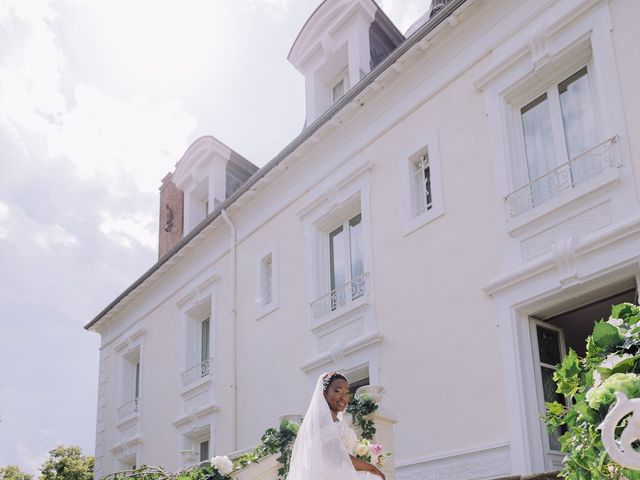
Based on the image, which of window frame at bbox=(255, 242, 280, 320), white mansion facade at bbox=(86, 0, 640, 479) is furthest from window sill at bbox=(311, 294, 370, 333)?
window frame at bbox=(255, 242, 280, 320)

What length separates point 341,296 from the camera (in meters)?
12.9

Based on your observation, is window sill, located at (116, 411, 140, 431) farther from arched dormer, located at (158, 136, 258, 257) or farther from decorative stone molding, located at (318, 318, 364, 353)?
decorative stone molding, located at (318, 318, 364, 353)

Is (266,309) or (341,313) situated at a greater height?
(266,309)

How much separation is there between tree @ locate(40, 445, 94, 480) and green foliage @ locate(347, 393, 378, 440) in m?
25.0

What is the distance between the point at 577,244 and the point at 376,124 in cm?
469

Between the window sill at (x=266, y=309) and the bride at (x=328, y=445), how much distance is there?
26.2ft

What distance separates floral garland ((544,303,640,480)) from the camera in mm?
2434

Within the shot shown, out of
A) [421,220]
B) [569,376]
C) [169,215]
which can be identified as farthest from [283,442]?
[169,215]

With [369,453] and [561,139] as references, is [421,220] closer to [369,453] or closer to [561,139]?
[561,139]

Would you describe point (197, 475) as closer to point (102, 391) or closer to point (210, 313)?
point (210, 313)

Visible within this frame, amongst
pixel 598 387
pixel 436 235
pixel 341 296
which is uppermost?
pixel 436 235

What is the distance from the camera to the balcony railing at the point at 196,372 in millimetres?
16594

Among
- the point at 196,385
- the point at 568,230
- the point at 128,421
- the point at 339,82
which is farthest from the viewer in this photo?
the point at 128,421

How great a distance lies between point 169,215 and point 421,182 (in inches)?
438
